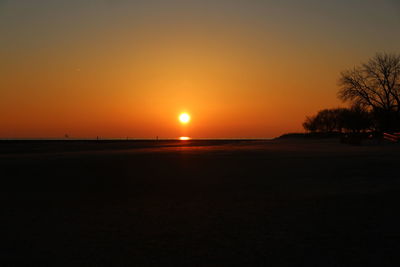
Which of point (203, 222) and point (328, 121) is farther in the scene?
point (328, 121)

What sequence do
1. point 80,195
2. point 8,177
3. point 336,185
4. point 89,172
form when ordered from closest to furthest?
point 80,195, point 336,185, point 8,177, point 89,172

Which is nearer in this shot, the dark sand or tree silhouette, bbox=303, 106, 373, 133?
the dark sand

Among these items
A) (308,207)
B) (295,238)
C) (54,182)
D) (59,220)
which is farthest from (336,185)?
(54,182)

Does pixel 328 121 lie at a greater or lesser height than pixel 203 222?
greater

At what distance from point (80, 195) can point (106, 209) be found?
229cm

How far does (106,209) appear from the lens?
336 inches

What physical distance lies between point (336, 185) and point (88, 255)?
28.2 ft

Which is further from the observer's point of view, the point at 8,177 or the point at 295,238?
the point at 8,177

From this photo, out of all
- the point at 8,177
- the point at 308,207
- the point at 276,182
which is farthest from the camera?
the point at 8,177

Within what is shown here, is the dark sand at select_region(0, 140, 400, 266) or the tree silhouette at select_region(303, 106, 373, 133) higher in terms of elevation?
the tree silhouette at select_region(303, 106, 373, 133)

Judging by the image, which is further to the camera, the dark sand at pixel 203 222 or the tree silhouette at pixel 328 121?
the tree silhouette at pixel 328 121

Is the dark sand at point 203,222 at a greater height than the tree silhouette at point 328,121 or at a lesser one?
lesser

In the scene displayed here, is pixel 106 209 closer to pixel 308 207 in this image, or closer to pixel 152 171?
pixel 308 207

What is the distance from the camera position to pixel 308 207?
27.7 feet
